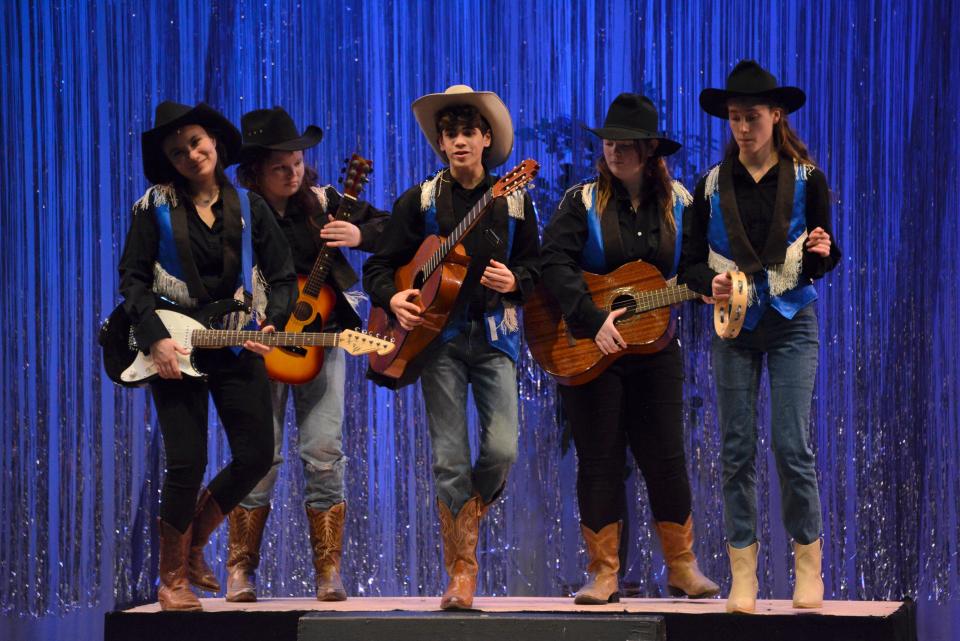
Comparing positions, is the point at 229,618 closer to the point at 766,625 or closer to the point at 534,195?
the point at 766,625

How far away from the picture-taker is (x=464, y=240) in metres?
4.38

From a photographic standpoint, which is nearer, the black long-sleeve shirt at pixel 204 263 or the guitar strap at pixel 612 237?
the black long-sleeve shirt at pixel 204 263

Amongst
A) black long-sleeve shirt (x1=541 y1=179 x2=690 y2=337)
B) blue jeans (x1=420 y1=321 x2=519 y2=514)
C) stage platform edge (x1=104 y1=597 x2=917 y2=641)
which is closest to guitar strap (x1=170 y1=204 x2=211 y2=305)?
blue jeans (x1=420 y1=321 x2=519 y2=514)

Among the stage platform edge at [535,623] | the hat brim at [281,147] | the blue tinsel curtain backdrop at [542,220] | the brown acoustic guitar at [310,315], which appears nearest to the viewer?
the stage platform edge at [535,623]

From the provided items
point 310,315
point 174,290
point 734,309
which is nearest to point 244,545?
point 310,315

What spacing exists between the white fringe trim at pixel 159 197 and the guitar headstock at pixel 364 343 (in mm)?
767

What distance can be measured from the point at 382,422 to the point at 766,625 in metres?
2.84

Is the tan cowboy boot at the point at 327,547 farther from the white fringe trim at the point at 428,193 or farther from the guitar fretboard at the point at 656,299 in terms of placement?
the guitar fretboard at the point at 656,299

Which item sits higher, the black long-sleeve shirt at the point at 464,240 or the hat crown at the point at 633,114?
the hat crown at the point at 633,114

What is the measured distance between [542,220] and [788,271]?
7.51 feet

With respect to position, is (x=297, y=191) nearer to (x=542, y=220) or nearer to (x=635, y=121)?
(x=635, y=121)

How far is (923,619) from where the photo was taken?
541 centimetres

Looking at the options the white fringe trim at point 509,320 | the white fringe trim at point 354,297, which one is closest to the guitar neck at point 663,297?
the white fringe trim at point 509,320

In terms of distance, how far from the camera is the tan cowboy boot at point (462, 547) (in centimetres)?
428
